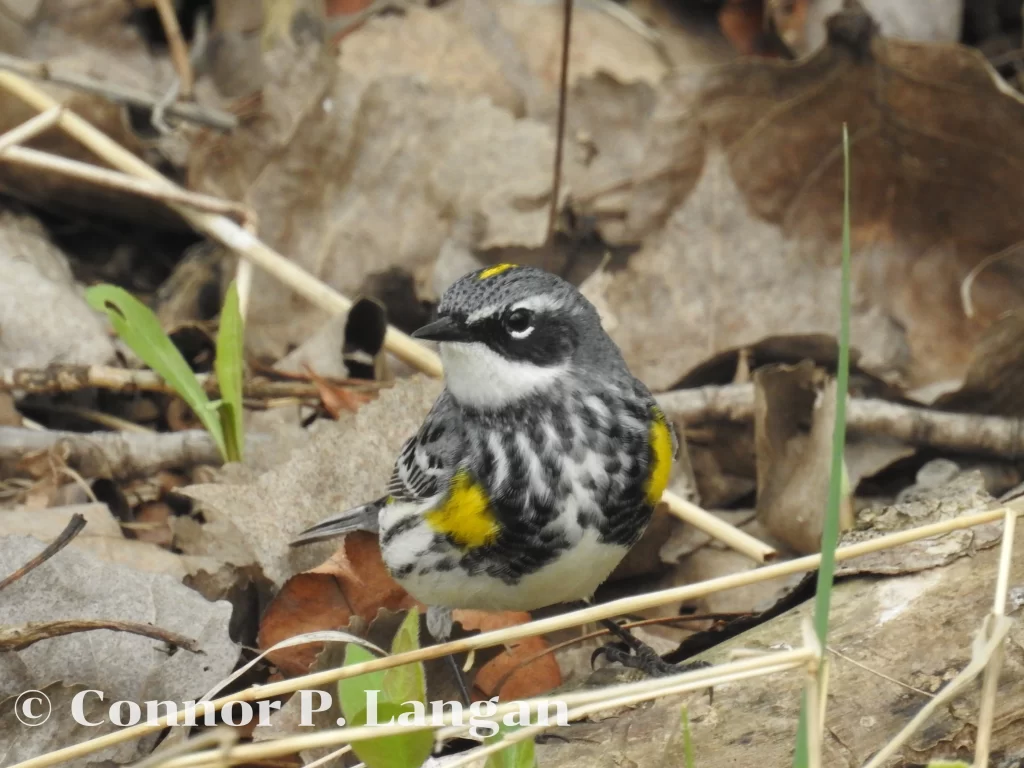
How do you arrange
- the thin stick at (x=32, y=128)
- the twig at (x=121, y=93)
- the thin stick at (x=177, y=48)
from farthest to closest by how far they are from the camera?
the thin stick at (x=177, y=48), the twig at (x=121, y=93), the thin stick at (x=32, y=128)

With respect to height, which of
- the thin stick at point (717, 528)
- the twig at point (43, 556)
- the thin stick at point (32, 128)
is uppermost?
the thin stick at point (32, 128)

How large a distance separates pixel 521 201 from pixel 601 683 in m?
2.77

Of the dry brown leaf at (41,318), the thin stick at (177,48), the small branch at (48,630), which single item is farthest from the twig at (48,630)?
the thin stick at (177,48)

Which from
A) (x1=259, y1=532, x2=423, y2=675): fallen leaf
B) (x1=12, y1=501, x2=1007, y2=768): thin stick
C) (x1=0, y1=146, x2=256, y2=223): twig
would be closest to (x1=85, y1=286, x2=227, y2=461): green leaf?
(x1=259, y1=532, x2=423, y2=675): fallen leaf

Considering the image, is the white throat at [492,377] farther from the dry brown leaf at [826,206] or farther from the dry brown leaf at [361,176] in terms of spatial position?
the dry brown leaf at [361,176]

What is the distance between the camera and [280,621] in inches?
146

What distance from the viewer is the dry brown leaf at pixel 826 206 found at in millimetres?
5188

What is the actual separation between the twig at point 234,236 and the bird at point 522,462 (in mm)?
1334

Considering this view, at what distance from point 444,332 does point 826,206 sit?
9.11 feet

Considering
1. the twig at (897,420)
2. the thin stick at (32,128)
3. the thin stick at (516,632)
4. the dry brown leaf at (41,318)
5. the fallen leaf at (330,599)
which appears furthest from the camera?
the thin stick at (32,128)

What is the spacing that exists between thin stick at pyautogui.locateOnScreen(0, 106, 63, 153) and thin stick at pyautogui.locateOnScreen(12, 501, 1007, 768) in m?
2.99

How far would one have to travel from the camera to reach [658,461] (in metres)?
3.43

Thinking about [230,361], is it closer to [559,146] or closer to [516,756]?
[559,146]

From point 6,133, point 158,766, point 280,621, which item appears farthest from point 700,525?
point 6,133
